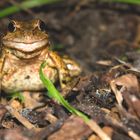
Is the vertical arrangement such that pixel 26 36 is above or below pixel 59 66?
above

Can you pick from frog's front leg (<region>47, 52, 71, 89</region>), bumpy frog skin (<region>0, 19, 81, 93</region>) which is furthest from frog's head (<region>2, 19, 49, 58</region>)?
frog's front leg (<region>47, 52, 71, 89</region>)

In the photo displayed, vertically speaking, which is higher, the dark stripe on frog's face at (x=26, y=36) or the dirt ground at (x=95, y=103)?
the dark stripe on frog's face at (x=26, y=36)

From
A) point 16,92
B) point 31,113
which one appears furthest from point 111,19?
point 31,113

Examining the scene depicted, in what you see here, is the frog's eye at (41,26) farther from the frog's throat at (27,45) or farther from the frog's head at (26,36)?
the frog's throat at (27,45)

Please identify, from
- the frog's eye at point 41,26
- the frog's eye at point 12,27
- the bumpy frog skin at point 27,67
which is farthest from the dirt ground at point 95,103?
the frog's eye at point 41,26

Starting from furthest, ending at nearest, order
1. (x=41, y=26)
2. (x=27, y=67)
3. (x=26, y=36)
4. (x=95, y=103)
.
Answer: (x=27, y=67) → (x=41, y=26) → (x=26, y=36) → (x=95, y=103)

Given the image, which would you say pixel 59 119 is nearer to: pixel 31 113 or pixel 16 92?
pixel 31 113

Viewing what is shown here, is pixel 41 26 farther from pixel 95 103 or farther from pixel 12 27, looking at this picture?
pixel 95 103

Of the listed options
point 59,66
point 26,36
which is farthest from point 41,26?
point 59,66
